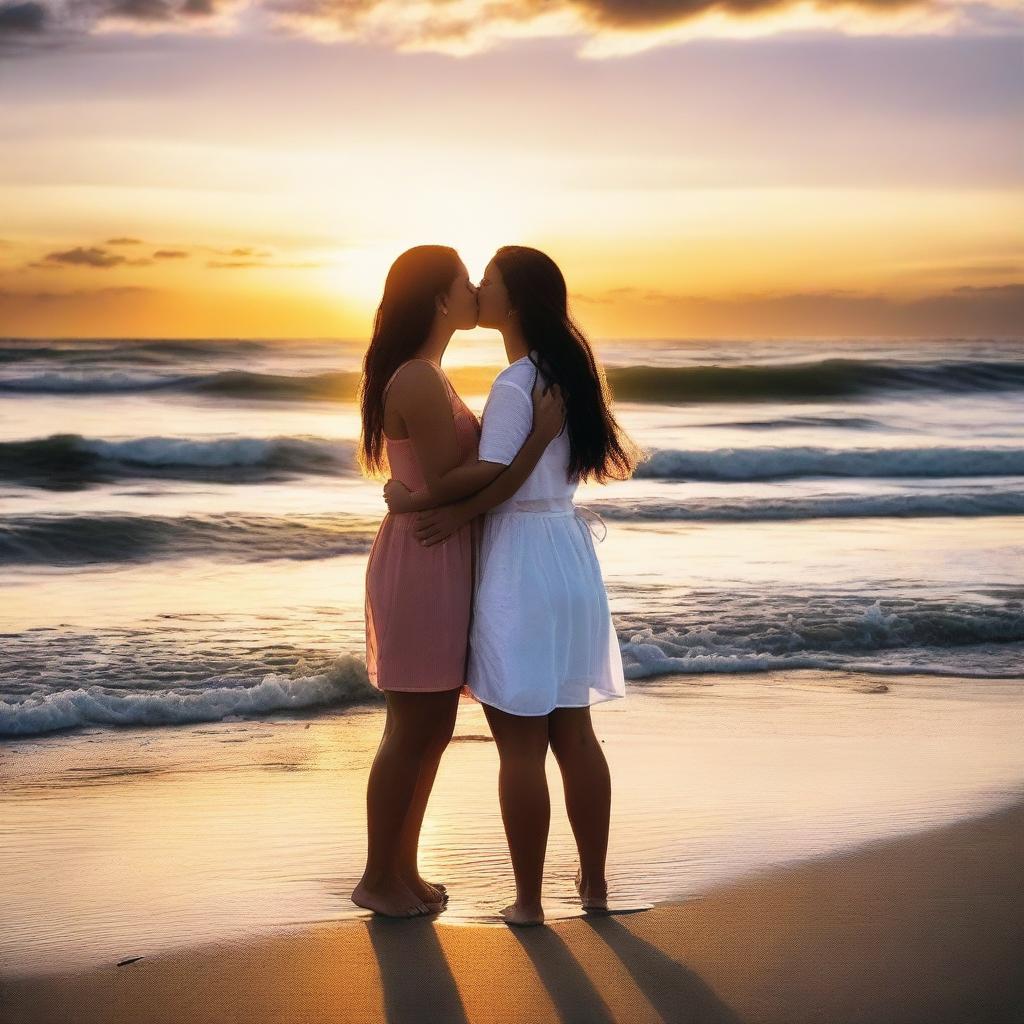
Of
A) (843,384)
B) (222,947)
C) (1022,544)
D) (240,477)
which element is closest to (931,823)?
(222,947)

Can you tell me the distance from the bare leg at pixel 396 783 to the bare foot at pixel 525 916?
0.26 m

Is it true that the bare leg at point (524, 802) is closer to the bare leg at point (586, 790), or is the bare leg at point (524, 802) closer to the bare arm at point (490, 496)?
the bare leg at point (586, 790)

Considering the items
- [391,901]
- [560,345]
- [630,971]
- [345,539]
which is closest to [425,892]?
[391,901]

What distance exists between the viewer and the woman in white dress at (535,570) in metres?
3.57

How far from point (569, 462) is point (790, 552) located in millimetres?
8092

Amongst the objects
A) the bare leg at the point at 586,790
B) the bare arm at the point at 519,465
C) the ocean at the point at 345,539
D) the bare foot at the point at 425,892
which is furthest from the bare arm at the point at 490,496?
the ocean at the point at 345,539

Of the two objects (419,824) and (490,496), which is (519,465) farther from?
(419,824)

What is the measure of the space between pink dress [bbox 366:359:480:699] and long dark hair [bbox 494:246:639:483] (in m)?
0.28

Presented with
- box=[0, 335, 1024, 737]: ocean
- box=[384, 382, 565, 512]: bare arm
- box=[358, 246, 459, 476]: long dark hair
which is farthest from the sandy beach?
box=[0, 335, 1024, 737]: ocean

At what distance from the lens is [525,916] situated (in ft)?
11.9

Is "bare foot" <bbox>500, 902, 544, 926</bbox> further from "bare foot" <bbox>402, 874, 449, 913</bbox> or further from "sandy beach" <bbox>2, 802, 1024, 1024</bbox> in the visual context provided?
"bare foot" <bbox>402, 874, 449, 913</bbox>

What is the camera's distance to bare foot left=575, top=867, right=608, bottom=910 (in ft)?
12.3

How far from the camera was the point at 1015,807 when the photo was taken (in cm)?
475

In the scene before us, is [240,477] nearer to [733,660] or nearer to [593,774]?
[733,660]
